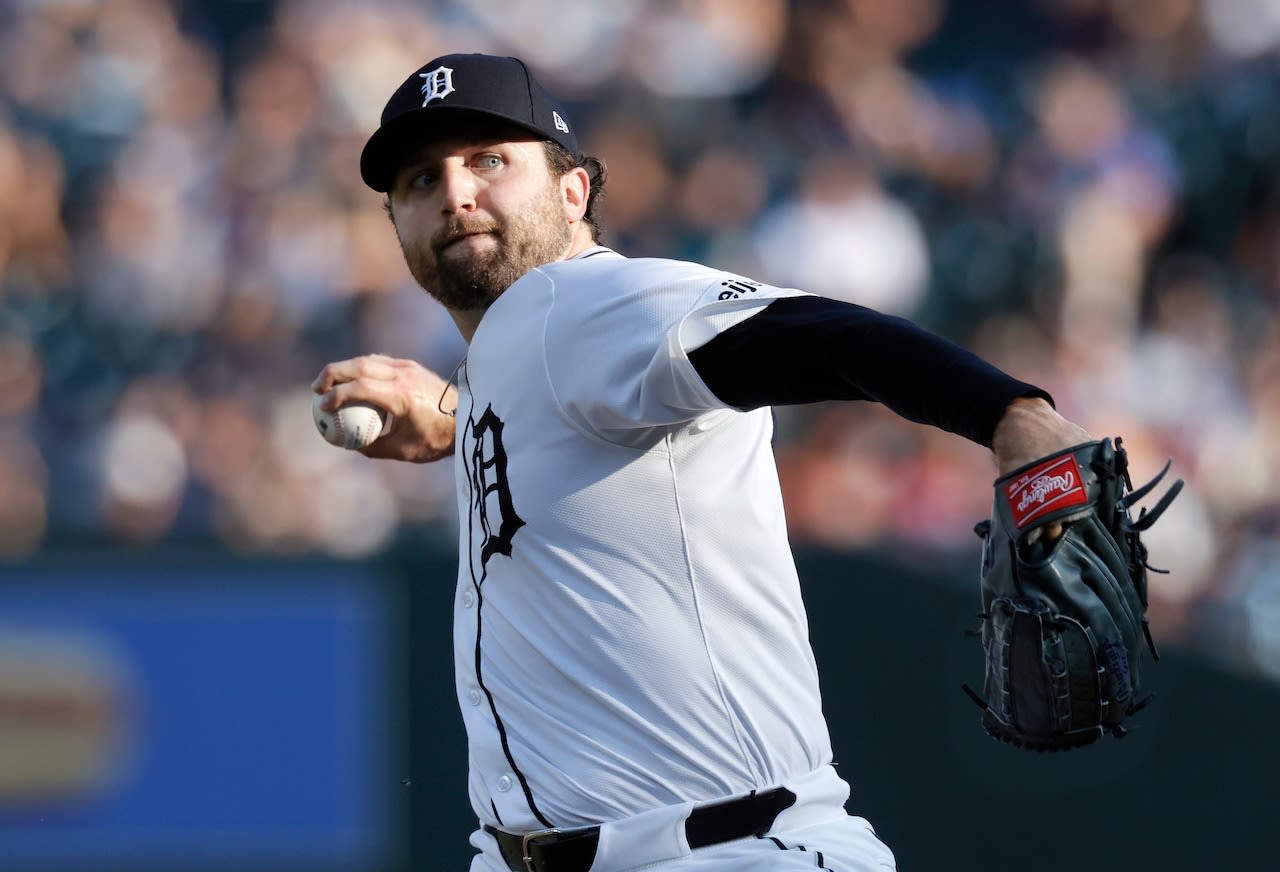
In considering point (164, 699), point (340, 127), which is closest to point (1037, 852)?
point (164, 699)

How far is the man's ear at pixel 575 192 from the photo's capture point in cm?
296

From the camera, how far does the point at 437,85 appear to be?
2.76 metres

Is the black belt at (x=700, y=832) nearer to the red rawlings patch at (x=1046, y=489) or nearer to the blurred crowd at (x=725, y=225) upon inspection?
the red rawlings patch at (x=1046, y=489)

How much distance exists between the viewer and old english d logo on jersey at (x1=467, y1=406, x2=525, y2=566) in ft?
7.98

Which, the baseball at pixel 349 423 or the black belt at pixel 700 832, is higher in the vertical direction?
the baseball at pixel 349 423

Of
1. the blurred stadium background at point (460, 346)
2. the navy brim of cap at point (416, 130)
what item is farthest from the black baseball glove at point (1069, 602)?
the blurred stadium background at point (460, 346)

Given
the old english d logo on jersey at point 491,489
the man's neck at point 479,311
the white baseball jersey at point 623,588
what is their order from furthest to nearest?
the man's neck at point 479,311, the old english d logo on jersey at point 491,489, the white baseball jersey at point 623,588

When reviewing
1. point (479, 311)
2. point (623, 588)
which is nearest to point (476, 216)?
point (479, 311)

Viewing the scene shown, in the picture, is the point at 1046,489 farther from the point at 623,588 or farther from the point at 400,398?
the point at 400,398

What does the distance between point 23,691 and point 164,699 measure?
17.6 inches

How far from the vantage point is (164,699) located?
4828mm

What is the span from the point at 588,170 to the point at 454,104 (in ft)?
1.53

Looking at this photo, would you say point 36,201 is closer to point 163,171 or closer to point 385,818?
point 163,171

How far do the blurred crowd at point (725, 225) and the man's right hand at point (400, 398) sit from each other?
8.69ft
